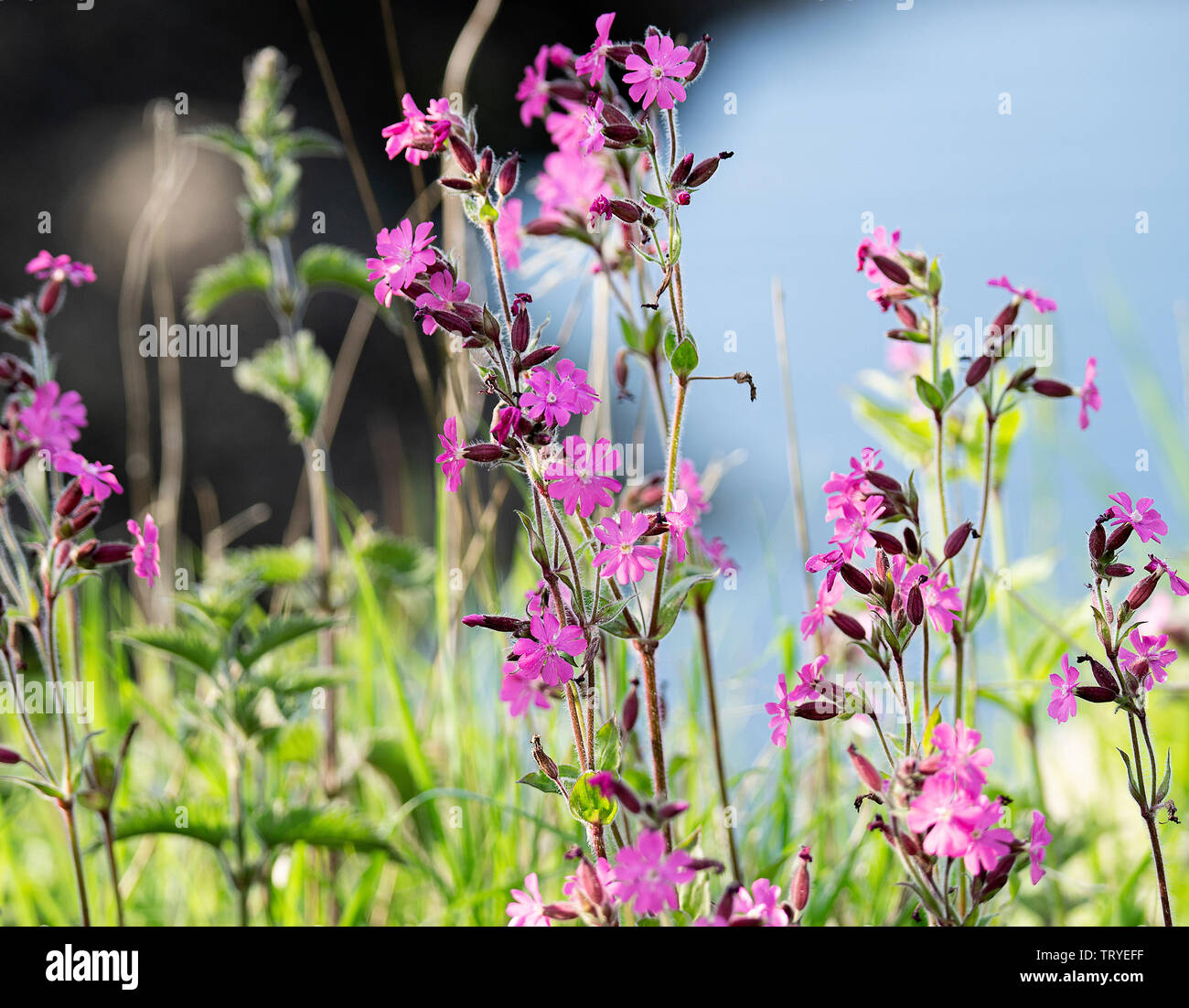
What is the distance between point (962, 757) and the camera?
2.00 ft

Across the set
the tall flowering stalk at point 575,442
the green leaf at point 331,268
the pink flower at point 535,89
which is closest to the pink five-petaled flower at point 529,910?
the tall flowering stalk at point 575,442

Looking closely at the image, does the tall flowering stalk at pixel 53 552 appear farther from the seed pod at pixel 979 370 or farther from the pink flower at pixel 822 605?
the seed pod at pixel 979 370

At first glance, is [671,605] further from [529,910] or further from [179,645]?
[179,645]

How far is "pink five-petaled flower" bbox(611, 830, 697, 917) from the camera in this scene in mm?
565

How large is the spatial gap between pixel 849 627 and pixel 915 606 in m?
0.05

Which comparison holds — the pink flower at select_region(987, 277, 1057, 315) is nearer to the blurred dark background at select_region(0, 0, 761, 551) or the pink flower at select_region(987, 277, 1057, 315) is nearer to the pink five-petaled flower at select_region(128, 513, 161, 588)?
the pink five-petaled flower at select_region(128, 513, 161, 588)

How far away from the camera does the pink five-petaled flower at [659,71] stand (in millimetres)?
725

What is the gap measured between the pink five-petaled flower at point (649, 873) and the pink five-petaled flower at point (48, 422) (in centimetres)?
62

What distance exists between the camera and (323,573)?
56.8 inches

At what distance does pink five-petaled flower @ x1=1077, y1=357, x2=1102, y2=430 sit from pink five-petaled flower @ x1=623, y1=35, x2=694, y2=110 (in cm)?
45

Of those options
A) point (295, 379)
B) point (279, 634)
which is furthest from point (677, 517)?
point (295, 379)
